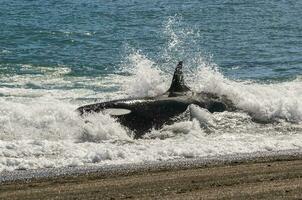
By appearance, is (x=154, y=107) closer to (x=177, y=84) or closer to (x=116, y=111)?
(x=116, y=111)

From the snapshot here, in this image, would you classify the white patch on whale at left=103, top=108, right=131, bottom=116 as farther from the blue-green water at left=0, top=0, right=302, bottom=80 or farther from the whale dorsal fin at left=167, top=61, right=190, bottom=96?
the blue-green water at left=0, top=0, right=302, bottom=80

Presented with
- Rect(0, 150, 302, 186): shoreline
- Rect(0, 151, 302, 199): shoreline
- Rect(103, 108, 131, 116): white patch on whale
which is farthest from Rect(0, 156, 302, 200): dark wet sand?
Rect(103, 108, 131, 116): white patch on whale

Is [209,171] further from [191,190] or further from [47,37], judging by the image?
[47,37]

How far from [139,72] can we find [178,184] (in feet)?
43.7

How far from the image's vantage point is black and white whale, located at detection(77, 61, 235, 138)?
63.4 feet

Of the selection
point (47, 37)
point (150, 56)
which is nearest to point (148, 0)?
point (47, 37)

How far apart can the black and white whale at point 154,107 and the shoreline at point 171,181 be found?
12.7 feet

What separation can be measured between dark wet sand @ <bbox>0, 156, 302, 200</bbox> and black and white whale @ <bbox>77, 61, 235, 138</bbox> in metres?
4.82

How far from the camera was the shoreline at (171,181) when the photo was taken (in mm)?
11711

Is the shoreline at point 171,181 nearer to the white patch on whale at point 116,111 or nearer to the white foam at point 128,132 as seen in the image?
the white foam at point 128,132

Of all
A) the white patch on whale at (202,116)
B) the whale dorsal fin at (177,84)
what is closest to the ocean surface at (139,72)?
the white patch on whale at (202,116)

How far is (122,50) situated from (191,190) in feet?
78.2

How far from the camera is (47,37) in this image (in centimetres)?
3822

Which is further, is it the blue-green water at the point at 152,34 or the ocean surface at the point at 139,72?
the blue-green water at the point at 152,34
